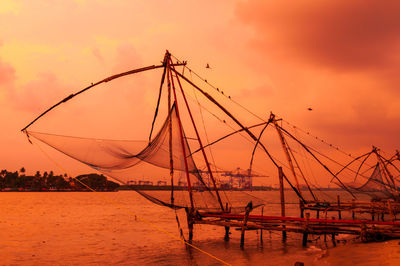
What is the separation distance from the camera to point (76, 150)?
11938 mm

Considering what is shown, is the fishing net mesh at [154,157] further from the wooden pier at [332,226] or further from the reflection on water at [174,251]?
the reflection on water at [174,251]

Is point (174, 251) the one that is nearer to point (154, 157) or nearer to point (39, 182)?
point (154, 157)

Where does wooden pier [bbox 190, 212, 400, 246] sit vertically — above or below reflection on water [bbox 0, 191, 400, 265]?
above

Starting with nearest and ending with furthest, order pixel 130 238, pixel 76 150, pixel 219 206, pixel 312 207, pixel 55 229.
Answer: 1. pixel 76 150
2. pixel 219 206
3. pixel 312 207
4. pixel 130 238
5. pixel 55 229

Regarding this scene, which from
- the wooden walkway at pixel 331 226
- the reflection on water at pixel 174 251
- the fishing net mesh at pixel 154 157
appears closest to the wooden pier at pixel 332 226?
the wooden walkway at pixel 331 226

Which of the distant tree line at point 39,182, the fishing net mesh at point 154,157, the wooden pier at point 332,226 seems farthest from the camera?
the distant tree line at point 39,182

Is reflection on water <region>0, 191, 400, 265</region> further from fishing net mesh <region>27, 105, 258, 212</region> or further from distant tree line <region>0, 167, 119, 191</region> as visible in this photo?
distant tree line <region>0, 167, 119, 191</region>

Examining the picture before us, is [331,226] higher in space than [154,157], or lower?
lower

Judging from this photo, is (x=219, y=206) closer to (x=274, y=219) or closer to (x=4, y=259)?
(x=274, y=219)

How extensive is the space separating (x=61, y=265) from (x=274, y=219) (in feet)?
31.8

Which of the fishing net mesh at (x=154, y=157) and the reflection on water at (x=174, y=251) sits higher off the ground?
the fishing net mesh at (x=154, y=157)

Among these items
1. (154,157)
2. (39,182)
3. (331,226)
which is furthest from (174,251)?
(39,182)

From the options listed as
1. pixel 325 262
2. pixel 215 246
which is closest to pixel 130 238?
pixel 215 246

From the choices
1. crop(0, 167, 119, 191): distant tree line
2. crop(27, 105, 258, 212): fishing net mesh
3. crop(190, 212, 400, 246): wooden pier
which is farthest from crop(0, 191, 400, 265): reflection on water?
crop(0, 167, 119, 191): distant tree line
